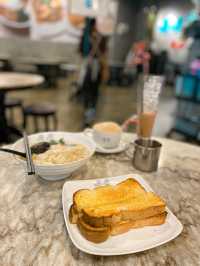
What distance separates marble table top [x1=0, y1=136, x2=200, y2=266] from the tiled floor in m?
3.08

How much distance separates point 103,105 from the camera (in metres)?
6.11

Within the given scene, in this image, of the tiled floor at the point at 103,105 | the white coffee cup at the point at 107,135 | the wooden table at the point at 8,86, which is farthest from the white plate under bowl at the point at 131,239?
the tiled floor at the point at 103,105

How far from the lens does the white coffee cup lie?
1194 mm

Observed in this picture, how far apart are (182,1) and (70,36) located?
5.17m

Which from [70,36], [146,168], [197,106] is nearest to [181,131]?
[197,106]

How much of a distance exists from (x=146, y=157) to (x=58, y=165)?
40 cm

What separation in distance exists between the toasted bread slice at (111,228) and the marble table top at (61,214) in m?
0.05

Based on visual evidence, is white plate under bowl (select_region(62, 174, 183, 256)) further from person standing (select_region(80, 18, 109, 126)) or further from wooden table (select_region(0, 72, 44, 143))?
person standing (select_region(80, 18, 109, 126))

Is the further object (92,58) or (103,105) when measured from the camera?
(103,105)

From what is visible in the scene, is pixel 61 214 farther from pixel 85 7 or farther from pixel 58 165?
pixel 85 7

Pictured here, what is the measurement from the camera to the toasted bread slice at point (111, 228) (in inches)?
24.3

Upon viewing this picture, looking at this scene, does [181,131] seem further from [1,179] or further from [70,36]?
[70,36]

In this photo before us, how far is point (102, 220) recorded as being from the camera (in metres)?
0.64

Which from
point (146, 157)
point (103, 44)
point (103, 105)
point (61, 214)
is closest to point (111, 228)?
point (61, 214)
